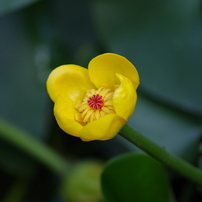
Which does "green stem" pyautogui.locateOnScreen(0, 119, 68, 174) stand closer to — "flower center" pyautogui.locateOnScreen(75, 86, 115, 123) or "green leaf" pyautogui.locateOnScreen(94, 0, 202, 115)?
"green leaf" pyautogui.locateOnScreen(94, 0, 202, 115)

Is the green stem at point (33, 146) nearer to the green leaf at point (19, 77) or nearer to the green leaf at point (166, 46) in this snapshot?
the green leaf at point (19, 77)

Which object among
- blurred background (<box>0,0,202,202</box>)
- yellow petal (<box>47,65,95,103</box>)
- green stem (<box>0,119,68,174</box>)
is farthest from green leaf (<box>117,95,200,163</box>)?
yellow petal (<box>47,65,95,103</box>)

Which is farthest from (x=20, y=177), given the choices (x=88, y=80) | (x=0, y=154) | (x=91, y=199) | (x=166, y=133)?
(x=88, y=80)

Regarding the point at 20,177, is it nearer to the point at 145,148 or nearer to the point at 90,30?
the point at 90,30

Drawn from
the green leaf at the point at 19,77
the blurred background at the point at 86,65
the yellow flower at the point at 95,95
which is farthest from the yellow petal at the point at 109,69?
the green leaf at the point at 19,77

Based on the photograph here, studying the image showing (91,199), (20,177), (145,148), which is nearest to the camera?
(145,148)

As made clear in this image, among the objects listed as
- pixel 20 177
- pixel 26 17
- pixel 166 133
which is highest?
pixel 26 17
